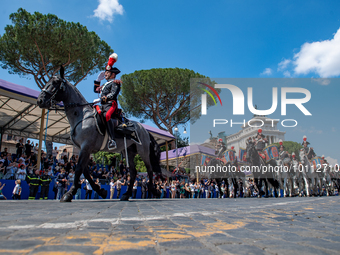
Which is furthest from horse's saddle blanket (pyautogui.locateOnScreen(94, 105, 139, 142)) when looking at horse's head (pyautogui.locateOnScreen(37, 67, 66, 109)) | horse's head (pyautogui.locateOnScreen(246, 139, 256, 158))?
horse's head (pyautogui.locateOnScreen(246, 139, 256, 158))

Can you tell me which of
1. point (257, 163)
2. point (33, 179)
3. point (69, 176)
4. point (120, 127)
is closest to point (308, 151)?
point (257, 163)

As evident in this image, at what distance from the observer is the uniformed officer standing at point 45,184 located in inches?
457

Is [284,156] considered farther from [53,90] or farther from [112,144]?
[53,90]

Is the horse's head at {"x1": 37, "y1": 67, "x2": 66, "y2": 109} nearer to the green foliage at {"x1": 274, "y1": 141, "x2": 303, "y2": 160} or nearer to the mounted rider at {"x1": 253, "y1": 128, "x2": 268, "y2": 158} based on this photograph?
the mounted rider at {"x1": 253, "y1": 128, "x2": 268, "y2": 158}

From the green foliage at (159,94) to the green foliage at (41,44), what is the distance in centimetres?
850

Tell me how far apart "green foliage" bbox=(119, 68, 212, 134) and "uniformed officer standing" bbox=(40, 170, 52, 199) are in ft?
63.3

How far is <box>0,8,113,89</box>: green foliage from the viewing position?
19703mm

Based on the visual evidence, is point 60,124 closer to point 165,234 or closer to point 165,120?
point 165,120

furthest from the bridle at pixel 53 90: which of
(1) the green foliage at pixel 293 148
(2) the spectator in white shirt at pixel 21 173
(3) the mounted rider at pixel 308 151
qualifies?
(3) the mounted rider at pixel 308 151

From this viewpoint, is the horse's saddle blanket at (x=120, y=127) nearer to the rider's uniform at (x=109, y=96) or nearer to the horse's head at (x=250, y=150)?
the rider's uniform at (x=109, y=96)

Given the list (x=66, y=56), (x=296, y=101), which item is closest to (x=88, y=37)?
(x=66, y=56)

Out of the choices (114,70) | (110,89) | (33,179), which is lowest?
(33,179)

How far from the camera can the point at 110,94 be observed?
230 inches

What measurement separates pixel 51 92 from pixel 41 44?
17.2 metres
